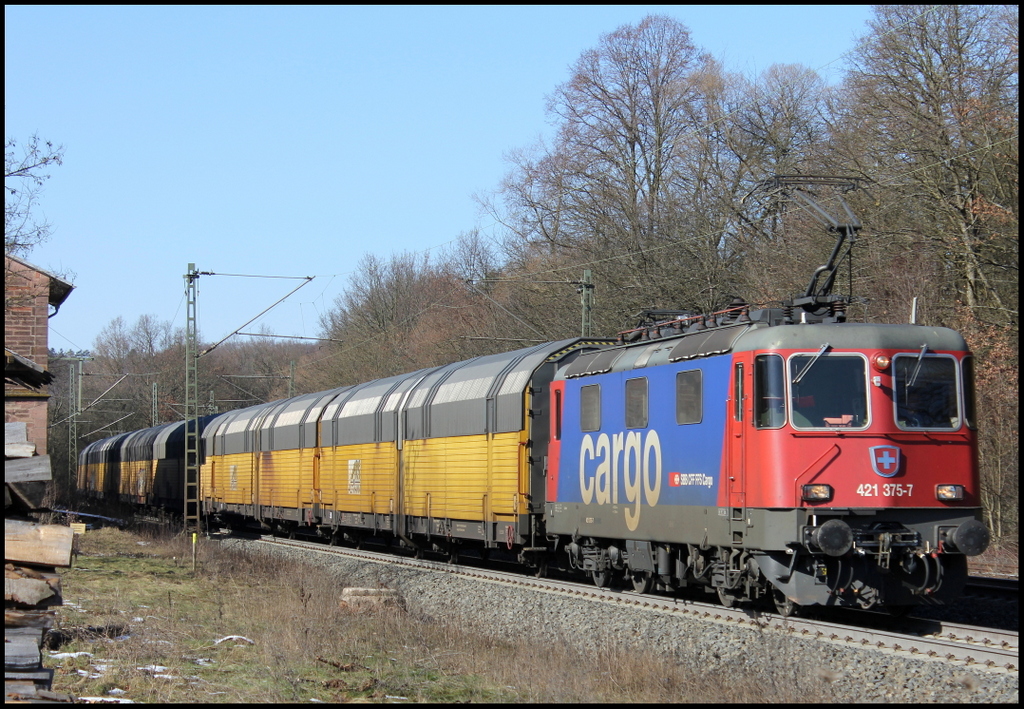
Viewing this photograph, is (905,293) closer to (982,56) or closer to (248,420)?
(982,56)

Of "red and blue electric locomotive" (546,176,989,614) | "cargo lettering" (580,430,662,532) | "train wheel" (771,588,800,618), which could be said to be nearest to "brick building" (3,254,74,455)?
"cargo lettering" (580,430,662,532)

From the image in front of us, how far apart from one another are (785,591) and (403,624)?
16.1 ft

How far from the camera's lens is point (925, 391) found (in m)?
11.6

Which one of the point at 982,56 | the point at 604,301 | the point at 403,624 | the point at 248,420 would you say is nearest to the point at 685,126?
the point at 604,301

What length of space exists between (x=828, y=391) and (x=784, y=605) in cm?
238

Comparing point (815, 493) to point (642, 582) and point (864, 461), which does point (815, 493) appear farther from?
point (642, 582)

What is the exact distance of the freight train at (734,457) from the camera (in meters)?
11.1

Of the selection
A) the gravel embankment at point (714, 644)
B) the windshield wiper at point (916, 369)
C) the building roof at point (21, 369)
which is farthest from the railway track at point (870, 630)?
the building roof at point (21, 369)

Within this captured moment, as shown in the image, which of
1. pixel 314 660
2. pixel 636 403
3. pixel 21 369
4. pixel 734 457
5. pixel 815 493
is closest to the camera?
pixel 21 369

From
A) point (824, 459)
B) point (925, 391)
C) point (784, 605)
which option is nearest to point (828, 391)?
point (824, 459)

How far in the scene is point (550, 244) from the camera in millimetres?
39406

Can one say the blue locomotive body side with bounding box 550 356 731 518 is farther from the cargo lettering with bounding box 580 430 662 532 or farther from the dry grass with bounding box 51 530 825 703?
the dry grass with bounding box 51 530 825 703

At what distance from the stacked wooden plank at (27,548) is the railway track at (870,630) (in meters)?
6.55

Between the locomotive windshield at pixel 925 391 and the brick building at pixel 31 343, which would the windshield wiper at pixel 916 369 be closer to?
the locomotive windshield at pixel 925 391
